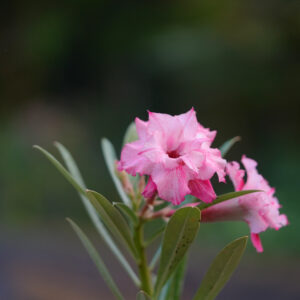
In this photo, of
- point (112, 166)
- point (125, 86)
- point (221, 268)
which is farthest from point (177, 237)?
point (125, 86)

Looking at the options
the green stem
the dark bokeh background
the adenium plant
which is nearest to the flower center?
the adenium plant

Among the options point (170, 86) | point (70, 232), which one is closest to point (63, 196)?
point (70, 232)

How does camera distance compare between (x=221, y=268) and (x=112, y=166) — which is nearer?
(x=221, y=268)

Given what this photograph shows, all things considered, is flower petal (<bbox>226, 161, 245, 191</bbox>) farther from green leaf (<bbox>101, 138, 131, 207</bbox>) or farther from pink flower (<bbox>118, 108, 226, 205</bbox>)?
green leaf (<bbox>101, 138, 131, 207</bbox>)

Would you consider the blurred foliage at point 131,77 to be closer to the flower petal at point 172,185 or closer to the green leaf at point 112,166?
the green leaf at point 112,166

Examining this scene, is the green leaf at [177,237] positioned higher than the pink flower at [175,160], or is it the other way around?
the pink flower at [175,160]

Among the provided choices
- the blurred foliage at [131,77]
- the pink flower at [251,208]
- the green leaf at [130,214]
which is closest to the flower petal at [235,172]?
the pink flower at [251,208]

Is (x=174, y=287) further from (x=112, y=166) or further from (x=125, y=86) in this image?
(x=125, y=86)
